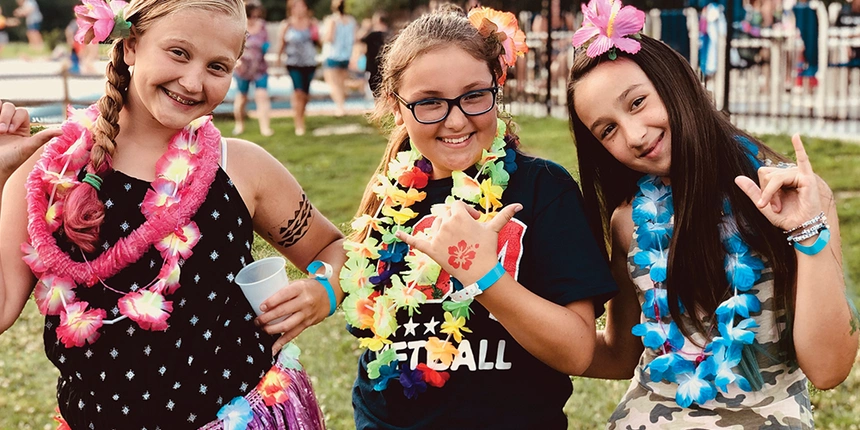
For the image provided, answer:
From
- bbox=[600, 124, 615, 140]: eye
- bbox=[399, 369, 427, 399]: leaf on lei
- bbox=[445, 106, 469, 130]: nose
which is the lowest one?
bbox=[399, 369, 427, 399]: leaf on lei

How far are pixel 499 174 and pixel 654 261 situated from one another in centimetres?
43

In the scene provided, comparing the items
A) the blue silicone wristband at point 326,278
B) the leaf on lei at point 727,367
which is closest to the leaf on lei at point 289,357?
the blue silicone wristband at point 326,278

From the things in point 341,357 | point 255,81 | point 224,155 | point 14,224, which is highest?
point 224,155

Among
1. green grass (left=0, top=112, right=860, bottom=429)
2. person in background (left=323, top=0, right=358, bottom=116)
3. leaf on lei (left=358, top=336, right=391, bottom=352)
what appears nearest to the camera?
leaf on lei (left=358, top=336, right=391, bottom=352)

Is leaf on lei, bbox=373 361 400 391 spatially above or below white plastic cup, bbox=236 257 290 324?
below

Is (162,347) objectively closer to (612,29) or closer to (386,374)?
(386,374)

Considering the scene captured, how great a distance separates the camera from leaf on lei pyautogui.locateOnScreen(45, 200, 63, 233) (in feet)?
6.48

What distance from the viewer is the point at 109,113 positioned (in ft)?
6.75

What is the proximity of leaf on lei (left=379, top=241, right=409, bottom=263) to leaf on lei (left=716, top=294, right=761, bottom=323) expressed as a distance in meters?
0.78

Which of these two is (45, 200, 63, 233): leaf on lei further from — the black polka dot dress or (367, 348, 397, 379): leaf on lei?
(367, 348, 397, 379): leaf on lei

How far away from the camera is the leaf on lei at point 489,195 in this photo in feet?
7.11

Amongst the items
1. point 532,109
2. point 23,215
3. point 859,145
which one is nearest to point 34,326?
point 23,215

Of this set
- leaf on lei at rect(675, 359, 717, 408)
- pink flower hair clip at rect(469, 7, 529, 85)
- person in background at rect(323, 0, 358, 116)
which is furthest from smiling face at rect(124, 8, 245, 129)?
person in background at rect(323, 0, 358, 116)

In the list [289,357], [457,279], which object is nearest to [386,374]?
[289,357]
